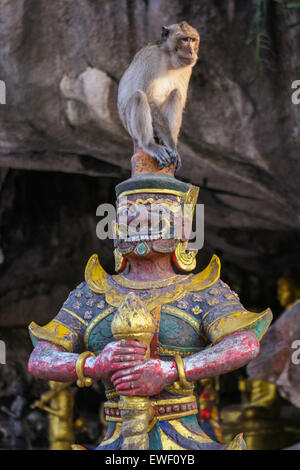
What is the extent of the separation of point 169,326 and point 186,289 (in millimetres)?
174

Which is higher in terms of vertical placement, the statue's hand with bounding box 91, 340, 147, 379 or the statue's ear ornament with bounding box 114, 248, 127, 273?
the statue's ear ornament with bounding box 114, 248, 127, 273

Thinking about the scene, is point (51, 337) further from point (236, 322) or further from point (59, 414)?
point (59, 414)

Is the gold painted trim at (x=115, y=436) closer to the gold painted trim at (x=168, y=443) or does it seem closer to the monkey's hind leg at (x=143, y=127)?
the gold painted trim at (x=168, y=443)

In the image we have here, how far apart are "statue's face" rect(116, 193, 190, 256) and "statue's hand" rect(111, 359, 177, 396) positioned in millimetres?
498

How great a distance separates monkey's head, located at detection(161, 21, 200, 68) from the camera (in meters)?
2.61

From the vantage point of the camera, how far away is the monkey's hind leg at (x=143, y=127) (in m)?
2.41

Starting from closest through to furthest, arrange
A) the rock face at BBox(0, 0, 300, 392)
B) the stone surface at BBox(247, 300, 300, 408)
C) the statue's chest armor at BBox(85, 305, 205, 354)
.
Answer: the statue's chest armor at BBox(85, 305, 205, 354) < the rock face at BBox(0, 0, 300, 392) < the stone surface at BBox(247, 300, 300, 408)

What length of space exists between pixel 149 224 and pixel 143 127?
1.61ft

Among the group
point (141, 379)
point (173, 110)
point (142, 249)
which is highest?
point (173, 110)

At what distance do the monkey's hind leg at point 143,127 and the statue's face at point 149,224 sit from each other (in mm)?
205

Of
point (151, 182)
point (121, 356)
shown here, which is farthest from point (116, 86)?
point (121, 356)

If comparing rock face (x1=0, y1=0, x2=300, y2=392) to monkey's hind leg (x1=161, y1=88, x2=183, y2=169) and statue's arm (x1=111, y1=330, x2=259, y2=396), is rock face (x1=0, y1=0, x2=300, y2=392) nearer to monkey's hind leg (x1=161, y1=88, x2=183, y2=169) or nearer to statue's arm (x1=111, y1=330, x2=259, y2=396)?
monkey's hind leg (x1=161, y1=88, x2=183, y2=169)

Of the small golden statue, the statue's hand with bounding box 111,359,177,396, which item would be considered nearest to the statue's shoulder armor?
the statue's hand with bounding box 111,359,177,396

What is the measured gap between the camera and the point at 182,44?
2.61m
